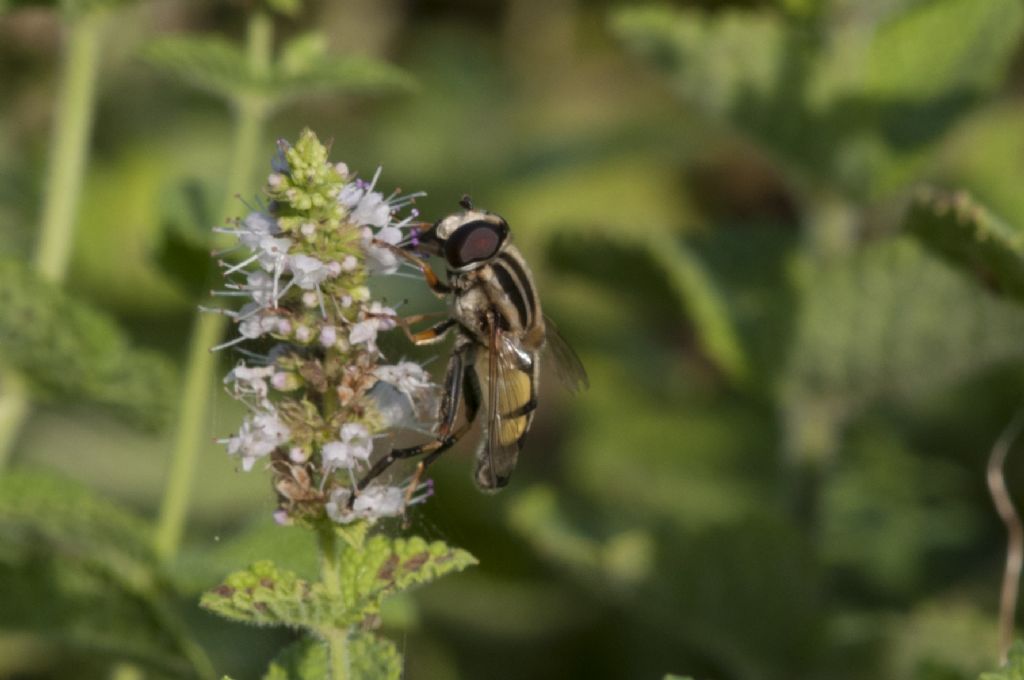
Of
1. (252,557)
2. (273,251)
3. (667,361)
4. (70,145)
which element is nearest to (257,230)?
(273,251)

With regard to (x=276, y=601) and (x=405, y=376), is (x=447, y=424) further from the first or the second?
(x=276, y=601)

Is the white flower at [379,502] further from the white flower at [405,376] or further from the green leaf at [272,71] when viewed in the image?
the green leaf at [272,71]

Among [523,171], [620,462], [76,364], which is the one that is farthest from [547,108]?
[76,364]

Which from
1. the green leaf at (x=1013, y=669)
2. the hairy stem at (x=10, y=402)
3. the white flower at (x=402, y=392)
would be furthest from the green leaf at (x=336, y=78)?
the green leaf at (x=1013, y=669)

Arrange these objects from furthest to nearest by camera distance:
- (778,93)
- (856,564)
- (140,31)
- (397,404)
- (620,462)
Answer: (140,31)
(620,462)
(856,564)
(778,93)
(397,404)

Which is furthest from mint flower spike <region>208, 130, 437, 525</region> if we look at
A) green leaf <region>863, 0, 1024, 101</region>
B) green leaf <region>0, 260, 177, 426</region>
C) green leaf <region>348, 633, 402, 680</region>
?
green leaf <region>863, 0, 1024, 101</region>

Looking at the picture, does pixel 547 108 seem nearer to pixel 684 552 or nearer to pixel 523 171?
pixel 523 171

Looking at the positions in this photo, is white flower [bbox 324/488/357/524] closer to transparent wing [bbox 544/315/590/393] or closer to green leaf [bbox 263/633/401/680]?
green leaf [bbox 263/633/401/680]
